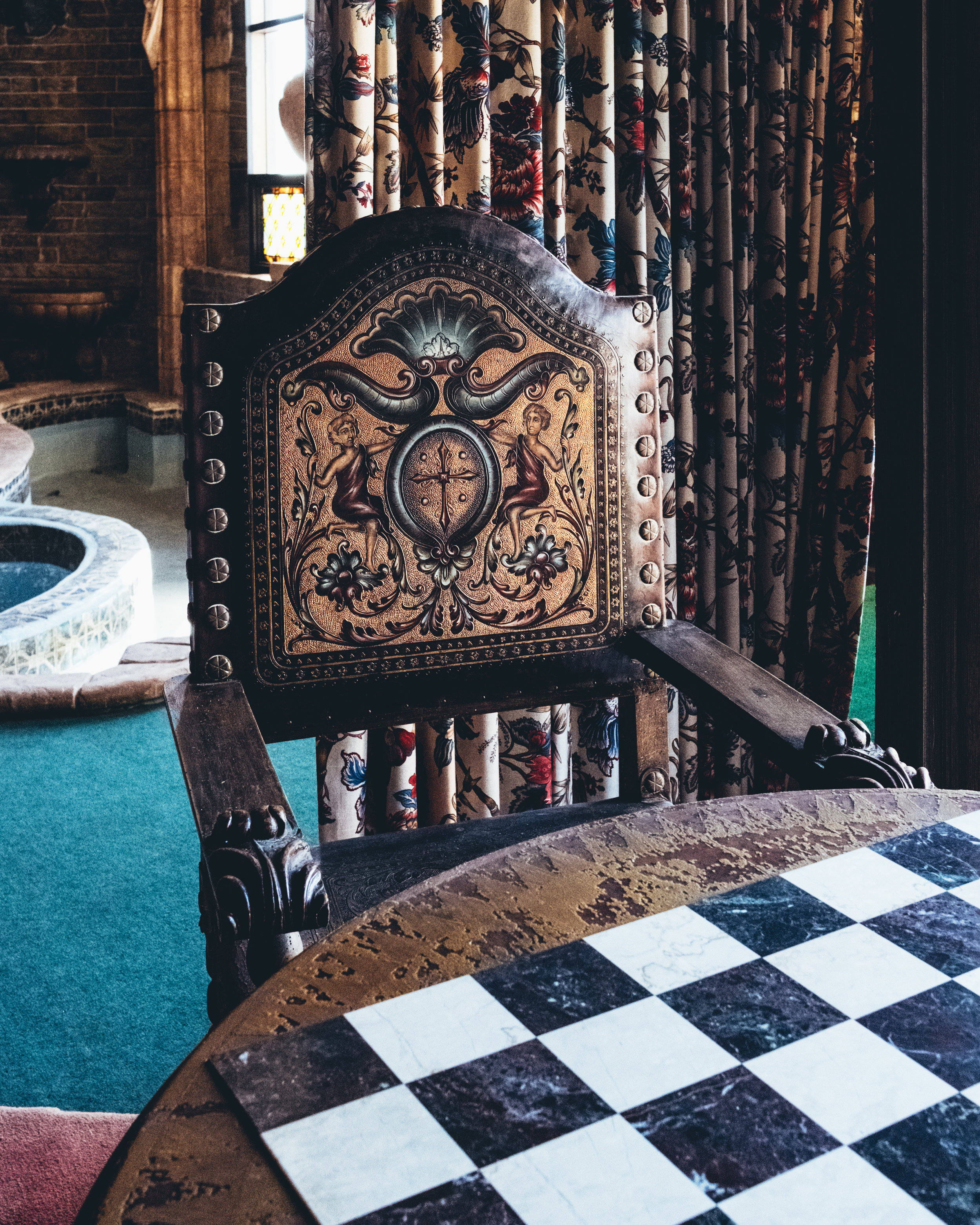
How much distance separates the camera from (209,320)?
1253 millimetres

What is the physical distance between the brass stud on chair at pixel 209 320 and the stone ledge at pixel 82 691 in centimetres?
183

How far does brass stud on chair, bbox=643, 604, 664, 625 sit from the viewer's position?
1479mm

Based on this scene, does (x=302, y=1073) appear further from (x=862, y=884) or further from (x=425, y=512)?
(x=425, y=512)

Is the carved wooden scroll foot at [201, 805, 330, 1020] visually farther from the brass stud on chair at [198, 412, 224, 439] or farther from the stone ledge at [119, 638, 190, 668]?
the stone ledge at [119, 638, 190, 668]

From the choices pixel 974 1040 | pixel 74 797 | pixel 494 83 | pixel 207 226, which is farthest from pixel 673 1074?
pixel 207 226

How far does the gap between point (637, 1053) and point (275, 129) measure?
25.4 feet

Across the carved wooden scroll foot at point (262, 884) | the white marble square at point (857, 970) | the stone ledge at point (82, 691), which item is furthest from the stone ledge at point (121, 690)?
the white marble square at point (857, 970)

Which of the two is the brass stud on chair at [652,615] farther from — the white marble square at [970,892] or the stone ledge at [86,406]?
the stone ledge at [86,406]

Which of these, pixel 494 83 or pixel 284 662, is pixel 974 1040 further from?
pixel 494 83

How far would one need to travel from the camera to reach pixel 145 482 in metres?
7.30

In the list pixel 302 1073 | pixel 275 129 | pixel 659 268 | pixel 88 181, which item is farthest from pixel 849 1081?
pixel 88 181

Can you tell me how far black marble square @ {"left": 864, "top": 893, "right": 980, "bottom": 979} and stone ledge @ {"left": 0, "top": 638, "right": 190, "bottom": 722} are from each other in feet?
8.01

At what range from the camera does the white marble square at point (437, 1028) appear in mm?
611

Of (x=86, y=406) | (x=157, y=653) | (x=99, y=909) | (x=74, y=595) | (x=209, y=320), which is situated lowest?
(x=99, y=909)
